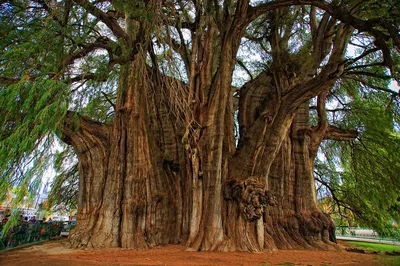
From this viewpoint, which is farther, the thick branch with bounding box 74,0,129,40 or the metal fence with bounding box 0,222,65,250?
the metal fence with bounding box 0,222,65,250

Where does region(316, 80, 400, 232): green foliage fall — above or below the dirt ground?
above

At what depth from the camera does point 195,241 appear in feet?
21.7

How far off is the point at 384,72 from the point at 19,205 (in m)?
9.88

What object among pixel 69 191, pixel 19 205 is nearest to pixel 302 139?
pixel 19 205

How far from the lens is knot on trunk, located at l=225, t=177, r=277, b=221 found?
6711 millimetres

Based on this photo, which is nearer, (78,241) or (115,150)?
(78,241)

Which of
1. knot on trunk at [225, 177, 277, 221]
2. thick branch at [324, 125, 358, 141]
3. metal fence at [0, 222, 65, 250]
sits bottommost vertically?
metal fence at [0, 222, 65, 250]

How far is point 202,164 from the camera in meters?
7.18

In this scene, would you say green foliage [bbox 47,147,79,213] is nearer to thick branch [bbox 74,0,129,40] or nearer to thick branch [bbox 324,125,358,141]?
thick branch [bbox 74,0,129,40]

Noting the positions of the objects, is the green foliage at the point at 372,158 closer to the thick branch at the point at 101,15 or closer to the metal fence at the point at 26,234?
the thick branch at the point at 101,15

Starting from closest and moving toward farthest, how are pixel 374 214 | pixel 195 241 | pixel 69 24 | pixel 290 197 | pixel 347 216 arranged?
pixel 69 24 < pixel 195 241 < pixel 290 197 < pixel 374 214 < pixel 347 216

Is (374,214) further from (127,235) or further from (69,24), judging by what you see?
(69,24)

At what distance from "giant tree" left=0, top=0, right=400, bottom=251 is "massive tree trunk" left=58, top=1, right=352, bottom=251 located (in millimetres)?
30

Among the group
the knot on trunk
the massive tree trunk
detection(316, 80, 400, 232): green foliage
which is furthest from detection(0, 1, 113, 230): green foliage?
detection(316, 80, 400, 232): green foliage
